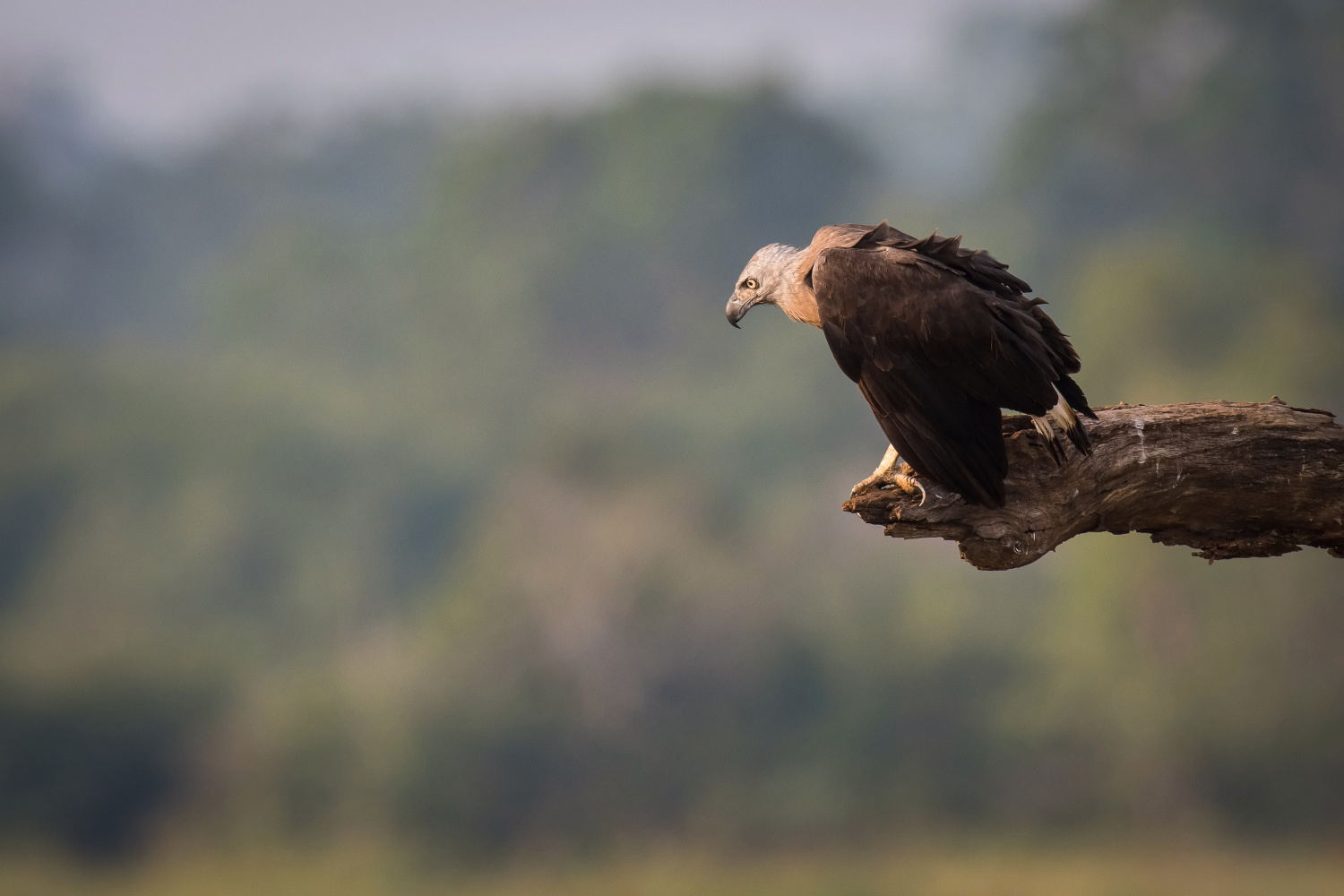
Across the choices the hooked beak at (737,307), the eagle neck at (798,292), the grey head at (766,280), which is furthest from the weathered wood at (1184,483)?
the hooked beak at (737,307)

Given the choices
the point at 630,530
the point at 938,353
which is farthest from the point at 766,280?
the point at 630,530

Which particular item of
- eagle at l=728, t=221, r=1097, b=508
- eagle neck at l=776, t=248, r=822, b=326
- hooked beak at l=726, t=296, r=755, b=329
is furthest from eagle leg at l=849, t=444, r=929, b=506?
hooked beak at l=726, t=296, r=755, b=329

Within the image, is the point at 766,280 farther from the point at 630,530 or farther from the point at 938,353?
the point at 630,530

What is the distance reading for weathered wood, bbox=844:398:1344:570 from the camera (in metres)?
5.38

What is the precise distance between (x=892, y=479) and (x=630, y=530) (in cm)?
2104

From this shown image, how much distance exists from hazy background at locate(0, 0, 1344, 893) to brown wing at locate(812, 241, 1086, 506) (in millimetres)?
19514

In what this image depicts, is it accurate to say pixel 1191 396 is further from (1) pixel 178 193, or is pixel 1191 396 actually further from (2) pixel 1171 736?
(1) pixel 178 193

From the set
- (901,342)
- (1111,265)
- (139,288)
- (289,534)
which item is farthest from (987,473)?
(139,288)

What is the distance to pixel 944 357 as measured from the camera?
18.2ft

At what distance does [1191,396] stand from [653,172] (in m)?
21.6

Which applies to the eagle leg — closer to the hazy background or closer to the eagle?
the eagle

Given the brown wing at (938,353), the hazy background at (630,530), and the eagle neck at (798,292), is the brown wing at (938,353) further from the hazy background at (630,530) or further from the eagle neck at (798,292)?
the hazy background at (630,530)

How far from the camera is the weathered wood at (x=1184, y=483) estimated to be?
5.38 meters

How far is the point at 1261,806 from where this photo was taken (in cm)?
2461
